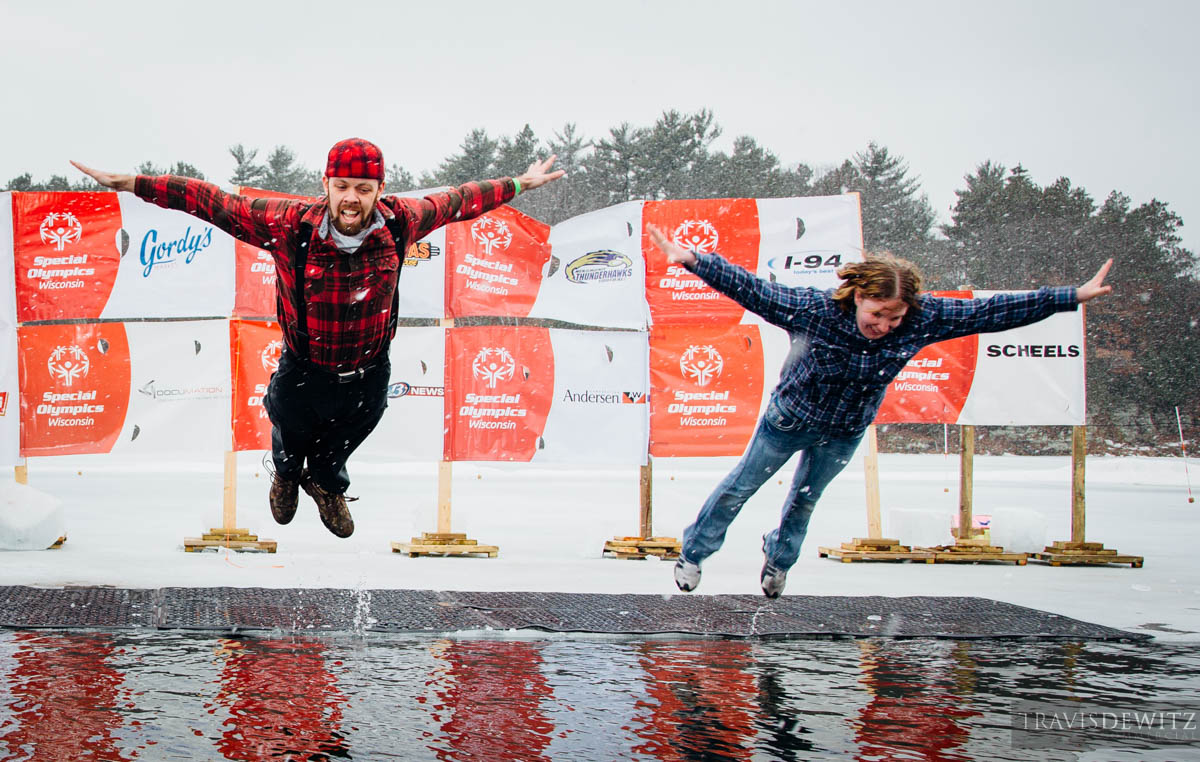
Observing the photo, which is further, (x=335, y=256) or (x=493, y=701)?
(x=493, y=701)

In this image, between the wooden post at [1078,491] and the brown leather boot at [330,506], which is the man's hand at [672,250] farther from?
the wooden post at [1078,491]

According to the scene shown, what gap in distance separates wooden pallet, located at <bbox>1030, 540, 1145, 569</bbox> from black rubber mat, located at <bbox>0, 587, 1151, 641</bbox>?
3.54 meters

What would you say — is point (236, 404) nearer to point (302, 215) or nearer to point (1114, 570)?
point (302, 215)

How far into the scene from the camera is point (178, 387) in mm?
11789

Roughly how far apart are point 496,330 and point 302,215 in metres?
6.78

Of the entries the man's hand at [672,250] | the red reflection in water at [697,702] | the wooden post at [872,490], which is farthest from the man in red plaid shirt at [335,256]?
the wooden post at [872,490]

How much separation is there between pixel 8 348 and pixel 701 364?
21.9 feet

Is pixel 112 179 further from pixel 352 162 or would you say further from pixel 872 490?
pixel 872 490

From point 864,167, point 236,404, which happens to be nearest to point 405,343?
point 236,404

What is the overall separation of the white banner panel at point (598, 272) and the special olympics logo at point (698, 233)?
1.62 feet

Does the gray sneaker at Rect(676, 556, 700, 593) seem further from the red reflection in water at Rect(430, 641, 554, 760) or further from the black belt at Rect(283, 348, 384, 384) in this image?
the black belt at Rect(283, 348, 384, 384)

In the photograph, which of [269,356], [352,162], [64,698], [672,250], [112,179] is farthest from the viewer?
[269,356]

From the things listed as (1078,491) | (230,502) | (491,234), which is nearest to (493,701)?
(230,502)

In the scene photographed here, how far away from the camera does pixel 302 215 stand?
17.1 feet
